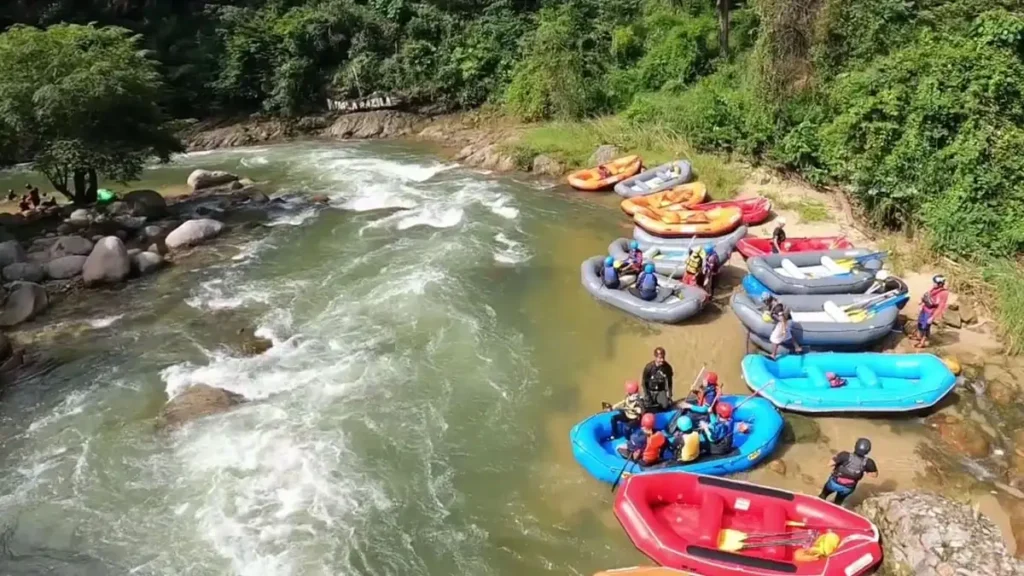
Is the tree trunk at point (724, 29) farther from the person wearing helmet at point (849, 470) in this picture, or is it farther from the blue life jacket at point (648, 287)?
the person wearing helmet at point (849, 470)

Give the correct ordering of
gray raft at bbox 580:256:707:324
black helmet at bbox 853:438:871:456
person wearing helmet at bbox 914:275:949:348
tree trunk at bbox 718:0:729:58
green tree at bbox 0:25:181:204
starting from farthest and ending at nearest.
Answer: tree trunk at bbox 718:0:729:58 → green tree at bbox 0:25:181:204 → gray raft at bbox 580:256:707:324 → person wearing helmet at bbox 914:275:949:348 → black helmet at bbox 853:438:871:456

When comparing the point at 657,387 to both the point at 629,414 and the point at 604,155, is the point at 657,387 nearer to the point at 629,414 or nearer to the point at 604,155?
the point at 629,414

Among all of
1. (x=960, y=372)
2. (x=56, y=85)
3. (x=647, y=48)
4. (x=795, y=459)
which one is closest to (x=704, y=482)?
(x=795, y=459)

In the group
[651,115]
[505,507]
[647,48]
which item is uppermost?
[647,48]

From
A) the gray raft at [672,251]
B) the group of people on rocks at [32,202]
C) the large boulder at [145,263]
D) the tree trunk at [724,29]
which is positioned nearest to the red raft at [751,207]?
the gray raft at [672,251]

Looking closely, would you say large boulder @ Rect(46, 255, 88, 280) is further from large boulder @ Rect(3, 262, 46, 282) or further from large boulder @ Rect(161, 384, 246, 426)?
large boulder @ Rect(161, 384, 246, 426)

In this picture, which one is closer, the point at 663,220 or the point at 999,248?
the point at 999,248

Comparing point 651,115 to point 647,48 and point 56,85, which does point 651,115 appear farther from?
point 56,85

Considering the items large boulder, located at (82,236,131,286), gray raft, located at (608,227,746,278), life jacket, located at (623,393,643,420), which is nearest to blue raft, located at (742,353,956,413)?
life jacket, located at (623,393,643,420)
